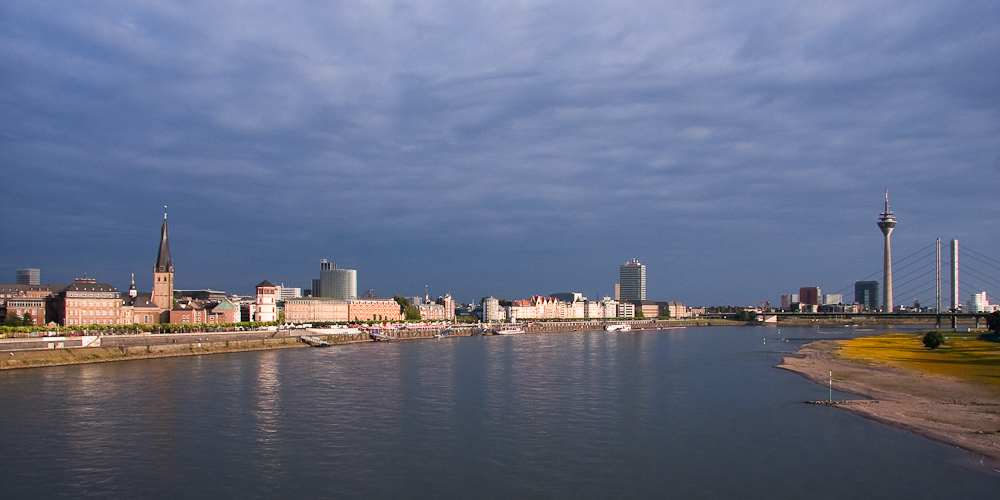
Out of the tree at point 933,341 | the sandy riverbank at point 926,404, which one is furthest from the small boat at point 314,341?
the tree at point 933,341

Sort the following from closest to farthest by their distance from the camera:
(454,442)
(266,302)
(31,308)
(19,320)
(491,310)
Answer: (454,442) < (19,320) < (31,308) < (266,302) < (491,310)

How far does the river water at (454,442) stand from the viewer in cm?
1641

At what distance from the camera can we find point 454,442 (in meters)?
21.0

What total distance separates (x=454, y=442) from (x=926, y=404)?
19.1 m

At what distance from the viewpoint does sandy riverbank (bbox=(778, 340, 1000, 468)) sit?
20788 millimetres

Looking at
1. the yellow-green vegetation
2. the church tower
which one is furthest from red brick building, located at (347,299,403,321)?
the yellow-green vegetation

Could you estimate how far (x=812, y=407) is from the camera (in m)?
26.9

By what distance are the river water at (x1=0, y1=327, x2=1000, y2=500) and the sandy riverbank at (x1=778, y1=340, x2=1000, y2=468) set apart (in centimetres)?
95

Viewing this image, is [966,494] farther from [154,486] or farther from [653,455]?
[154,486]

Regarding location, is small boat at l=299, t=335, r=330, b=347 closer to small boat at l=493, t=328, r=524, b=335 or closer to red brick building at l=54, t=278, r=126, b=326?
red brick building at l=54, t=278, r=126, b=326

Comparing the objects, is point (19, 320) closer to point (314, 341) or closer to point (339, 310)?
point (314, 341)

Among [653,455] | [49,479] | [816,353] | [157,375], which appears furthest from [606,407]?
[816,353]

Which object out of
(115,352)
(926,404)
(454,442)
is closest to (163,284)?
(115,352)

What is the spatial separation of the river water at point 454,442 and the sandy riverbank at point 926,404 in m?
0.95
